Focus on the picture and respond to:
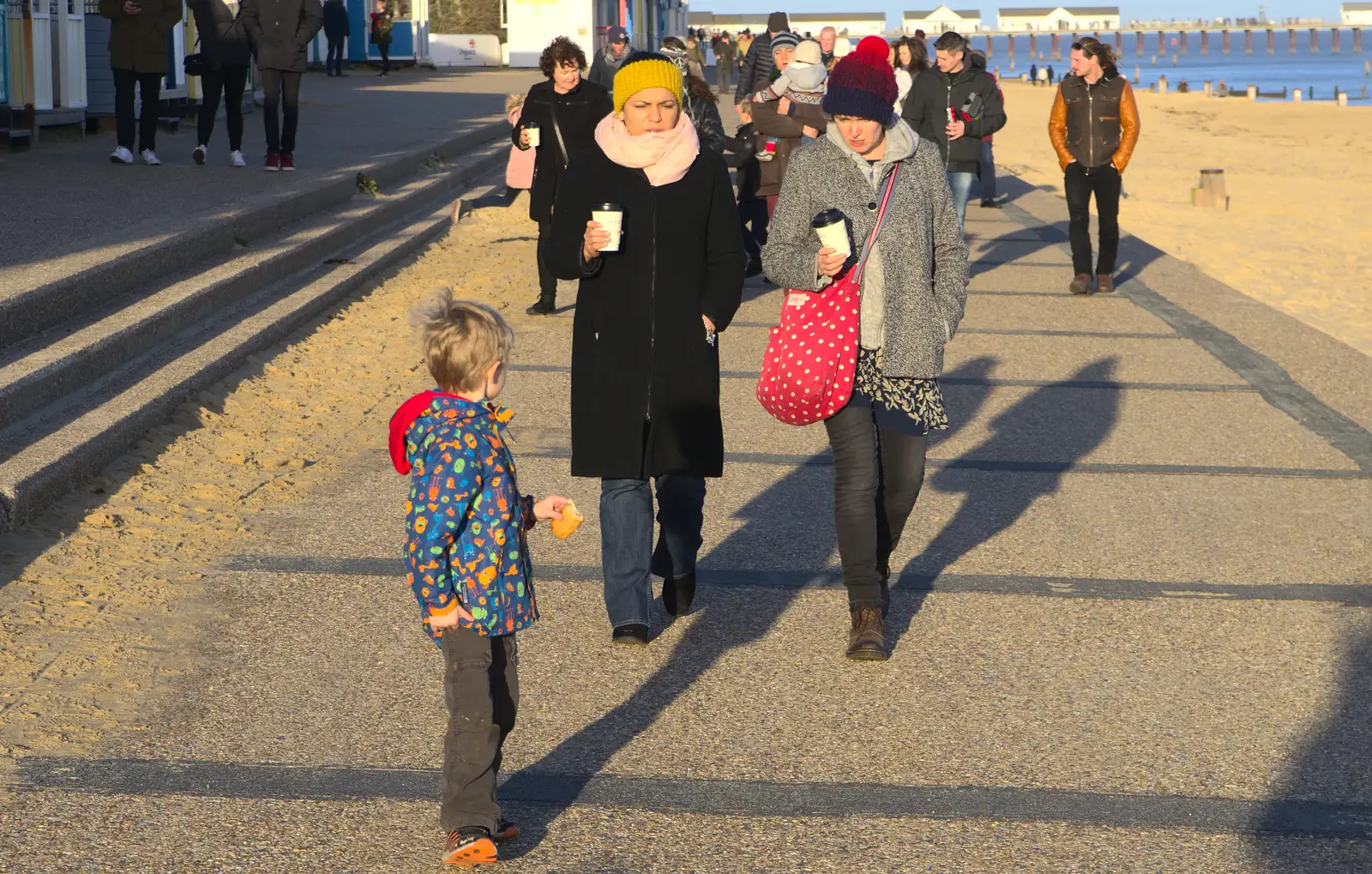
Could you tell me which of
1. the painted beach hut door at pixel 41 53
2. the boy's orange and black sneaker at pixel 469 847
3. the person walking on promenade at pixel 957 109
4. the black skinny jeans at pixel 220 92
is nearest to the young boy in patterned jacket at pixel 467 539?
the boy's orange and black sneaker at pixel 469 847

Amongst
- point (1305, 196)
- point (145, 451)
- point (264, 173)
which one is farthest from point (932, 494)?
point (1305, 196)

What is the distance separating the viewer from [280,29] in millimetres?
14602

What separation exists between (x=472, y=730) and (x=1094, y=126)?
9.00 meters

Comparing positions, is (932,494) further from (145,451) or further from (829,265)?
(145,451)

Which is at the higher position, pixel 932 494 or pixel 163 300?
pixel 163 300

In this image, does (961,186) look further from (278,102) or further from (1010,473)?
(1010,473)

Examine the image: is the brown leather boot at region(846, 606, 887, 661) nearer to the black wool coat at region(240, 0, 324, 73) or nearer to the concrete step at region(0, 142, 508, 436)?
the concrete step at region(0, 142, 508, 436)

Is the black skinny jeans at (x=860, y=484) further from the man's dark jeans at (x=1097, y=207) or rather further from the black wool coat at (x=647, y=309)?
the man's dark jeans at (x=1097, y=207)

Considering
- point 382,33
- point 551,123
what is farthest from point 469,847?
point 382,33

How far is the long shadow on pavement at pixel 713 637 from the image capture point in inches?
165

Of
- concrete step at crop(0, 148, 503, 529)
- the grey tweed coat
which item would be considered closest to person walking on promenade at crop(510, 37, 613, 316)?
concrete step at crop(0, 148, 503, 529)

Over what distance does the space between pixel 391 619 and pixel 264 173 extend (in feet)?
33.2

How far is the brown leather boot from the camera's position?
16.5 ft

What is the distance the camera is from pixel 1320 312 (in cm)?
1372
